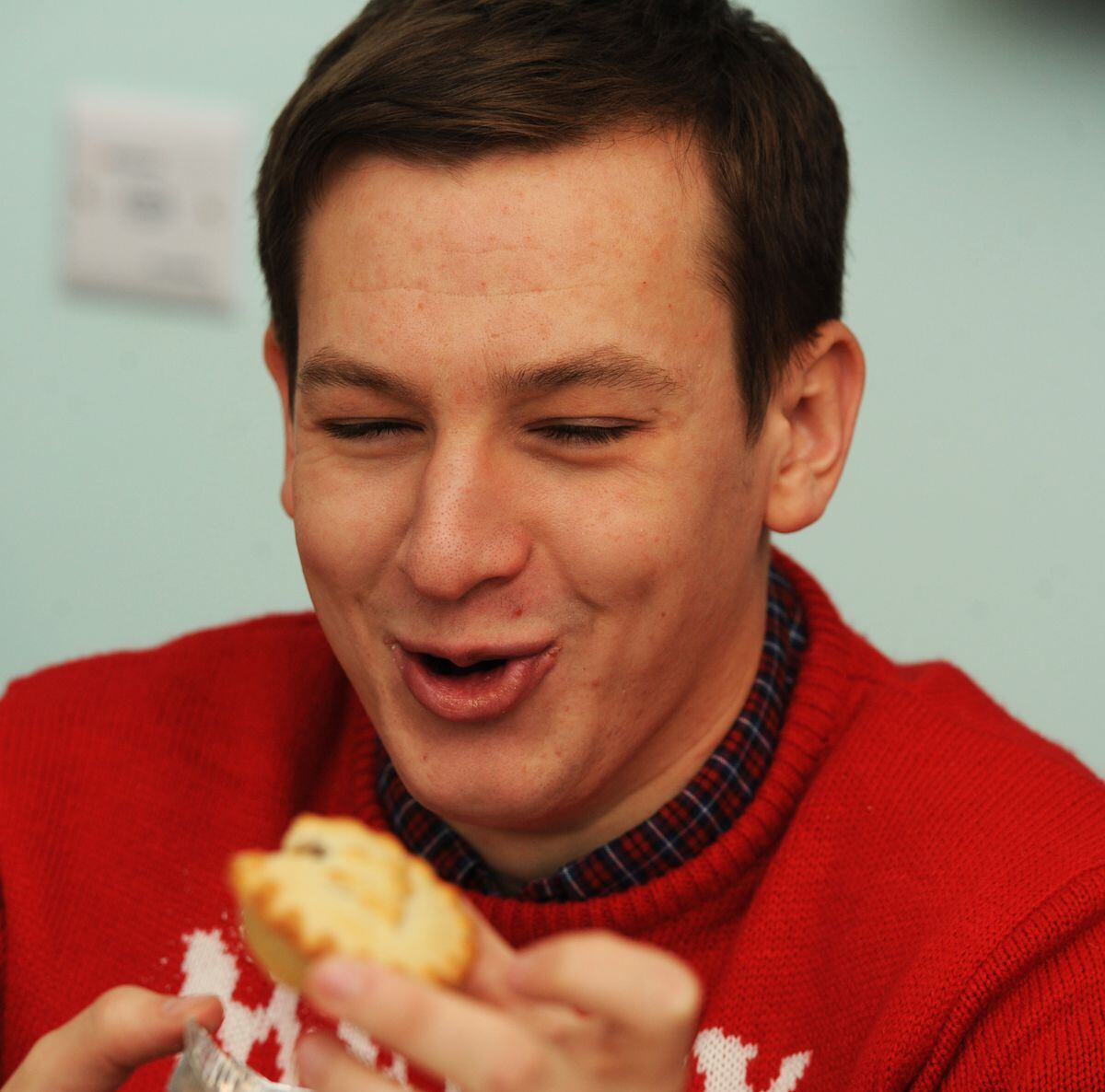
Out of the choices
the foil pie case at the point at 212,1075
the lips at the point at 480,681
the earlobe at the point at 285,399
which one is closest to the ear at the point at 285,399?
the earlobe at the point at 285,399

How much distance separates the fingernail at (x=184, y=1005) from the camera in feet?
2.95

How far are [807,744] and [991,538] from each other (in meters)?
0.66

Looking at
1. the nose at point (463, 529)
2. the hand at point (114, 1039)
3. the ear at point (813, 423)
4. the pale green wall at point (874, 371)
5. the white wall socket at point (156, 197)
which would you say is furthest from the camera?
the white wall socket at point (156, 197)

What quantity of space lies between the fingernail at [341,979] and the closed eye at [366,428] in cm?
47

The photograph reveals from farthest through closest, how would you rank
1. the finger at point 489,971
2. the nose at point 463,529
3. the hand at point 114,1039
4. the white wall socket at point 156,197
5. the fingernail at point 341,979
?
the white wall socket at point 156,197 → the nose at point 463,529 → the hand at point 114,1039 → the finger at point 489,971 → the fingernail at point 341,979

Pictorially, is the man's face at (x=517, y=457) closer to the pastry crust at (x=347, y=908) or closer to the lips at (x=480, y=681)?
the lips at (x=480, y=681)

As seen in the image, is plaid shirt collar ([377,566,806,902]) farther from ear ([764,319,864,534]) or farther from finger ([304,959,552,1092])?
finger ([304,959,552,1092])

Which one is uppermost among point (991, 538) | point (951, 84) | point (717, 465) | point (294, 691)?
point (951, 84)

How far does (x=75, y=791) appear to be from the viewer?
134cm

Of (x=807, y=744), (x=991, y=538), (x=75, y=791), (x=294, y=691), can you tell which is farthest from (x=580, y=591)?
(x=991, y=538)

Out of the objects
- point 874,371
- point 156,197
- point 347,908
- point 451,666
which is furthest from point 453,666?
point 156,197

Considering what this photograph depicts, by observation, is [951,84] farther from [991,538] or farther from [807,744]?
[807,744]

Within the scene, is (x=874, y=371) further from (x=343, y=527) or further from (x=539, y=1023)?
(x=539, y=1023)

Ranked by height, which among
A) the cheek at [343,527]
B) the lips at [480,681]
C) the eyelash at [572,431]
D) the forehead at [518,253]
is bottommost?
the lips at [480,681]
